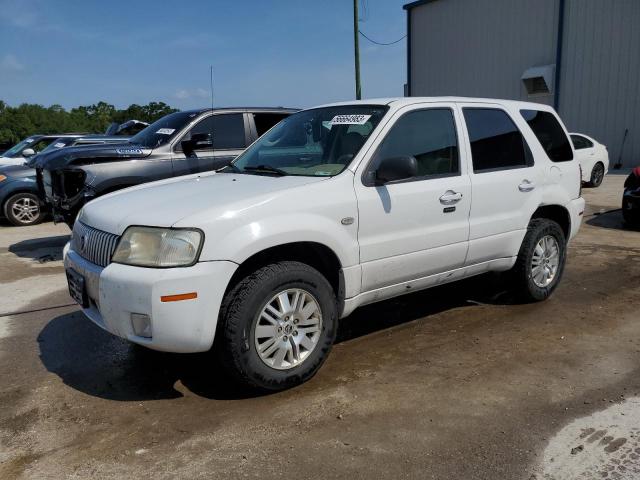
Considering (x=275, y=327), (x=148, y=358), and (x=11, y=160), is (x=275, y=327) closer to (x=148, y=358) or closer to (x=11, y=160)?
(x=148, y=358)

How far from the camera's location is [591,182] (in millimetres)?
14281

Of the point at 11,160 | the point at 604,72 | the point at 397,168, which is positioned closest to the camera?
the point at 397,168

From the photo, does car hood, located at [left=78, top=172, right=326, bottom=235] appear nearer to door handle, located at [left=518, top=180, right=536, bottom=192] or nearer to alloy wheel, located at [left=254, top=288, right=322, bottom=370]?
alloy wheel, located at [left=254, top=288, right=322, bottom=370]

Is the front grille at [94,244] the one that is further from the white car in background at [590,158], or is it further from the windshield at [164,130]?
the white car in background at [590,158]

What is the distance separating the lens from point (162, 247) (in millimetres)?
3227

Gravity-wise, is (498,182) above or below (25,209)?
above

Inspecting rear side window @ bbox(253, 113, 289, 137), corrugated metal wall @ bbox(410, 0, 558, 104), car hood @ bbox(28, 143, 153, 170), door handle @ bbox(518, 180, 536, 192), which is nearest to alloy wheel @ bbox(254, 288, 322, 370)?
door handle @ bbox(518, 180, 536, 192)

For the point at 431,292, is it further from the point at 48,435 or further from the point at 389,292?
the point at 48,435

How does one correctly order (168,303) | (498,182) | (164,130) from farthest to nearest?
(164,130), (498,182), (168,303)

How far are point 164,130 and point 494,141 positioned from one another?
14.7 feet

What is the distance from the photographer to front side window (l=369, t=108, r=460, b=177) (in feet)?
13.5

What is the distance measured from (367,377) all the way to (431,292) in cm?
220

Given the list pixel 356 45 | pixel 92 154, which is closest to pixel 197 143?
pixel 92 154

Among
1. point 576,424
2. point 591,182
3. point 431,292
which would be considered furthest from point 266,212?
point 591,182
